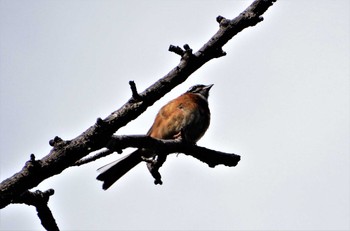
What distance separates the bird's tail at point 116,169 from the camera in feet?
15.1

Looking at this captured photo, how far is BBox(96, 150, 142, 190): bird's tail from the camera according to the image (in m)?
A: 4.59

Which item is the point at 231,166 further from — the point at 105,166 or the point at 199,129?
the point at 199,129

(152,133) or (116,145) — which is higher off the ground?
(152,133)

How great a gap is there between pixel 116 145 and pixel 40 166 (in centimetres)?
38

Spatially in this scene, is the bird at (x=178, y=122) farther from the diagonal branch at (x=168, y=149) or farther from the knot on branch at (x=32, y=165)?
the knot on branch at (x=32, y=165)

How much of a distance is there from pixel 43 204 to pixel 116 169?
7.20 ft

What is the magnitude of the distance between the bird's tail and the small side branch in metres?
1.71

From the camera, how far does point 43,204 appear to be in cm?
284

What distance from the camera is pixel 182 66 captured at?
2.69 meters

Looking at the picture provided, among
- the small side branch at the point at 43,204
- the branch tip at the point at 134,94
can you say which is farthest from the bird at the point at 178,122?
the branch tip at the point at 134,94

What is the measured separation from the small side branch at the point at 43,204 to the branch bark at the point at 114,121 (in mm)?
334

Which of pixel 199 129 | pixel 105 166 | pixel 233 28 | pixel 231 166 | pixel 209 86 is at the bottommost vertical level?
pixel 231 166

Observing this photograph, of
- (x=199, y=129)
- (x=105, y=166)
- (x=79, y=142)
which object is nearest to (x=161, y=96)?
(x=79, y=142)

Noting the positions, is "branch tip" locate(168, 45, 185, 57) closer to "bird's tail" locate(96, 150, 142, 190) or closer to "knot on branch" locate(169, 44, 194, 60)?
"knot on branch" locate(169, 44, 194, 60)
